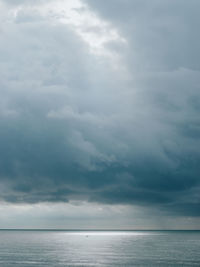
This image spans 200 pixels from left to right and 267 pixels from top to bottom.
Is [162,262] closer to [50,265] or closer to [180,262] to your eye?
[180,262]

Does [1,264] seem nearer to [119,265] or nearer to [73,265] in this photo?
[73,265]

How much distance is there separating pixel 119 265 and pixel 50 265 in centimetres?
2504

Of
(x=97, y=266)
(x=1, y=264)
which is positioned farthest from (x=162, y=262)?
(x=1, y=264)

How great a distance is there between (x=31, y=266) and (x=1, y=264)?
12.9 m

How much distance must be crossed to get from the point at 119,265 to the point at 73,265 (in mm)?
16790

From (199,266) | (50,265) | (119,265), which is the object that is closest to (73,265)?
(50,265)

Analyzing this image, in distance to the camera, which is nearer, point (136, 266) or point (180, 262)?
point (136, 266)

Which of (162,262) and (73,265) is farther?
(162,262)

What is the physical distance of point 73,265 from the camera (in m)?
118

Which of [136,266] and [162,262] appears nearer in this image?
[136,266]

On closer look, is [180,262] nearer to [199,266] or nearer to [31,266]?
[199,266]

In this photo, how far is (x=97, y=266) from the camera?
116 meters

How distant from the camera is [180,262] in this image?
130000 millimetres

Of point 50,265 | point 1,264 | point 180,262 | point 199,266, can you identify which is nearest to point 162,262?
point 180,262
